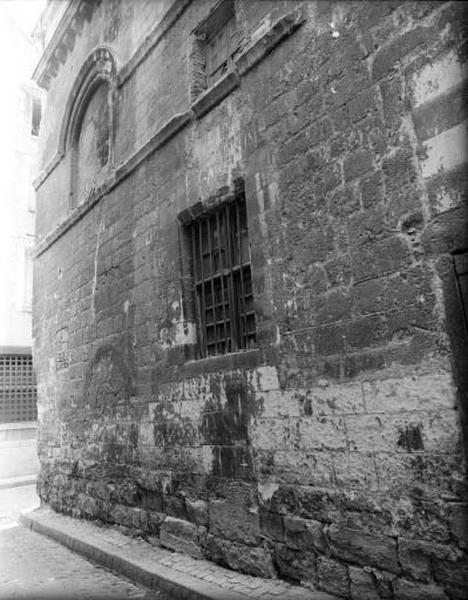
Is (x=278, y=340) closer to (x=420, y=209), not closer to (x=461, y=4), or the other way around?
(x=420, y=209)

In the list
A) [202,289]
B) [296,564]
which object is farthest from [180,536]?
[202,289]

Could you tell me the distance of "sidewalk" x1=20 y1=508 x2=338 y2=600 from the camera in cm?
332

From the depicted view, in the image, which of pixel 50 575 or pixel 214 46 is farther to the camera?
pixel 214 46

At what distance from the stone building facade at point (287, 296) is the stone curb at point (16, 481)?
5722 millimetres

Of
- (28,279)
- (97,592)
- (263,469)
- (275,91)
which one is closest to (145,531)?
(97,592)

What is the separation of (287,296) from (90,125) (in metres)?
5.43

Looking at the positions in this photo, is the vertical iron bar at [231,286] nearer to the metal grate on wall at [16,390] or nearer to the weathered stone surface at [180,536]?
the weathered stone surface at [180,536]

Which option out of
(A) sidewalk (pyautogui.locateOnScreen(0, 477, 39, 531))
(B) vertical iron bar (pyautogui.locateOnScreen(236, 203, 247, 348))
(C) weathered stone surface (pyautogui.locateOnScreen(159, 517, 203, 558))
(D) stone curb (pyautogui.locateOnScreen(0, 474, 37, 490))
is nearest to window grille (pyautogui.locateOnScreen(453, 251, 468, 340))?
(B) vertical iron bar (pyautogui.locateOnScreen(236, 203, 247, 348))

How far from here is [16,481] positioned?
1159cm

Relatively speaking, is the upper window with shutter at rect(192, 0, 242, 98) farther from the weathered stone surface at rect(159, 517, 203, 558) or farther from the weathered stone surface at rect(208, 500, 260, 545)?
the weathered stone surface at rect(159, 517, 203, 558)

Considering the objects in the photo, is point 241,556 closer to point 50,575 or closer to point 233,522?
point 233,522

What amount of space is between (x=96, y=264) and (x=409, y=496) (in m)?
4.95

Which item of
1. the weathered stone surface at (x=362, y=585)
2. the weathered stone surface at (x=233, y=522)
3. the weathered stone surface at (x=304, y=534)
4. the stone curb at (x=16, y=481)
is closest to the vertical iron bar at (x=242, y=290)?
the weathered stone surface at (x=233, y=522)

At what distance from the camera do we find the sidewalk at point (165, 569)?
3322 mm
